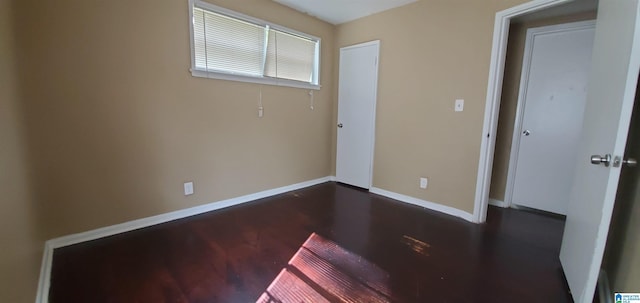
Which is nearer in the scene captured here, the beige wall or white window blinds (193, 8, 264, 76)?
the beige wall

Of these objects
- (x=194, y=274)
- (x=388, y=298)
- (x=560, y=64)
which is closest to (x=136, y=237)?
(x=194, y=274)

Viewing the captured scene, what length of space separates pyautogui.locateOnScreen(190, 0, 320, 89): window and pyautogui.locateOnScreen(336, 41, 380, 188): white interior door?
444 millimetres

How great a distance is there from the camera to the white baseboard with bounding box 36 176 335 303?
1.50m

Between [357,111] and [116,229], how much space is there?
2913 mm

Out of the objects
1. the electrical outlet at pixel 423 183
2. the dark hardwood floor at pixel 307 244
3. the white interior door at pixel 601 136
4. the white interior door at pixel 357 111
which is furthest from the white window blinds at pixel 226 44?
the white interior door at pixel 601 136

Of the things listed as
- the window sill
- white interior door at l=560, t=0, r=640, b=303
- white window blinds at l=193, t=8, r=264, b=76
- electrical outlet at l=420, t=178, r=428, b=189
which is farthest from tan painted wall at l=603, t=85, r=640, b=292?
white window blinds at l=193, t=8, r=264, b=76

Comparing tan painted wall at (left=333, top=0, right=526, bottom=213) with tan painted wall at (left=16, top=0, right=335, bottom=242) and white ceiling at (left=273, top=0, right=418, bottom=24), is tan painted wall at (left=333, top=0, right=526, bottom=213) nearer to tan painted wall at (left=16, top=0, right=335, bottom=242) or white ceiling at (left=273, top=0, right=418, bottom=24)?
white ceiling at (left=273, top=0, right=418, bottom=24)

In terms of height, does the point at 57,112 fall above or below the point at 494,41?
below

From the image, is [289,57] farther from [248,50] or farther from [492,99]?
[492,99]

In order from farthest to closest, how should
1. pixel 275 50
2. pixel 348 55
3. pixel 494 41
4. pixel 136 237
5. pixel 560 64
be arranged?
pixel 348 55
pixel 275 50
pixel 560 64
pixel 494 41
pixel 136 237

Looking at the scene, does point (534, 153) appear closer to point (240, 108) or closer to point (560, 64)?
point (560, 64)

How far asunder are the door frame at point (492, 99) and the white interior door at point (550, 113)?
0.75 metres

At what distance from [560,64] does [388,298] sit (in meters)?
2.98

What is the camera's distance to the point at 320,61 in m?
3.54
